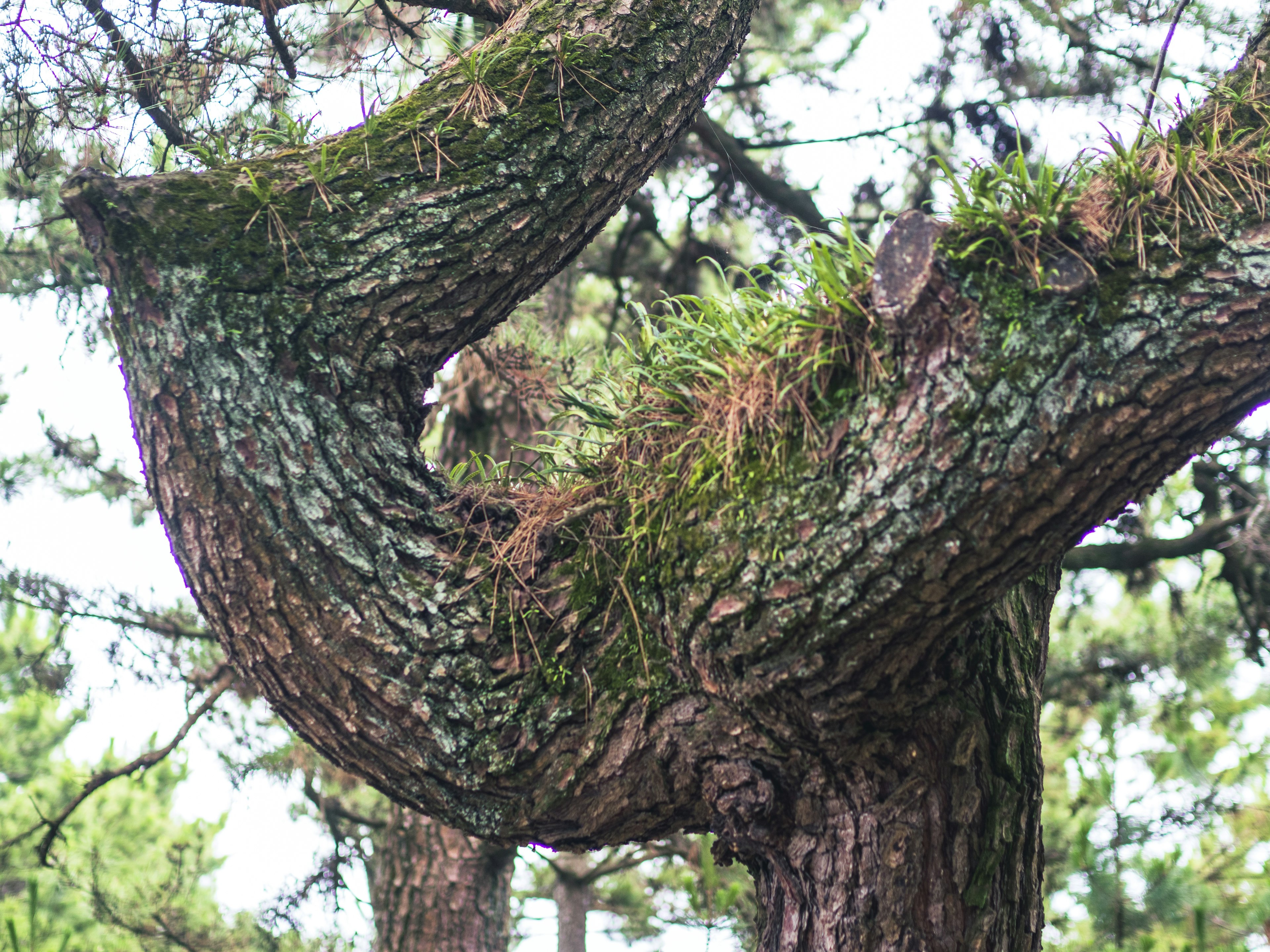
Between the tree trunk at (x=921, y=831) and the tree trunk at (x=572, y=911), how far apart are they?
12.2ft

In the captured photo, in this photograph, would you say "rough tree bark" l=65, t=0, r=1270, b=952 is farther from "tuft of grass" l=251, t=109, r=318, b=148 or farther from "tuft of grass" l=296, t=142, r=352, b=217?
"tuft of grass" l=251, t=109, r=318, b=148

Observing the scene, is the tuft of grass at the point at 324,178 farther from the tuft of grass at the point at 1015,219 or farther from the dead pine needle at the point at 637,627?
the tuft of grass at the point at 1015,219

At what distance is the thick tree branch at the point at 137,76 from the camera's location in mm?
2176

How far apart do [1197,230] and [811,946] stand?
150 cm

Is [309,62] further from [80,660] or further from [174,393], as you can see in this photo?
[80,660]

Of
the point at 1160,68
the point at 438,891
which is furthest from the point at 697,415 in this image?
the point at 438,891

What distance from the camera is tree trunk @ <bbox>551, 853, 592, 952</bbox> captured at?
5.27 meters

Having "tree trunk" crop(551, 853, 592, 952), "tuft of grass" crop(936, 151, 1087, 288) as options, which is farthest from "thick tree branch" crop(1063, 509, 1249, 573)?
"tree trunk" crop(551, 853, 592, 952)

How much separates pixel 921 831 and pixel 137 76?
8.57ft

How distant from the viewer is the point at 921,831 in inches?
67.3

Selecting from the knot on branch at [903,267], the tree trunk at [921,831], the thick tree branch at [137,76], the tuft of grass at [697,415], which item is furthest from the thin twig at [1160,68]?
the thick tree branch at [137,76]

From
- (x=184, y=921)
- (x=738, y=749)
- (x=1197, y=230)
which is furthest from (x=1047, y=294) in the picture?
(x=184, y=921)

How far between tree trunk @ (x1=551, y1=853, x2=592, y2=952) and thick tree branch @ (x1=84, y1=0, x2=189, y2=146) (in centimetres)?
434

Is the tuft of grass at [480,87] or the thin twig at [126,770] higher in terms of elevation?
the tuft of grass at [480,87]
